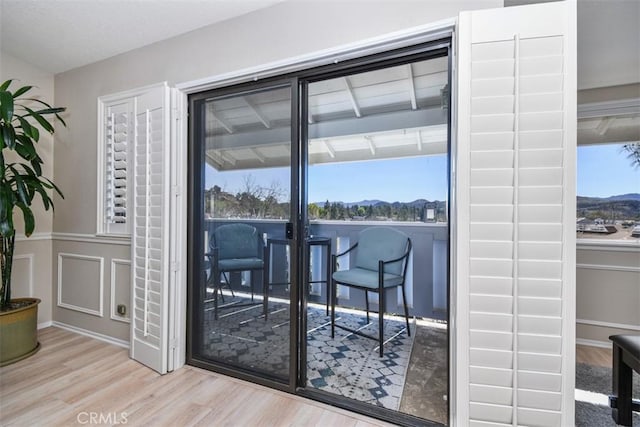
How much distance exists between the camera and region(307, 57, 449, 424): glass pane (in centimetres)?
182

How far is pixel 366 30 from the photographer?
1.59 m

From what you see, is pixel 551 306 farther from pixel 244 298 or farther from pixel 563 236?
pixel 244 298

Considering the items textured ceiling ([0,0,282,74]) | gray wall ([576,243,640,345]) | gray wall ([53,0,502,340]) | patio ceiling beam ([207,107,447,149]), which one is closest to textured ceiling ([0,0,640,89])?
textured ceiling ([0,0,282,74])

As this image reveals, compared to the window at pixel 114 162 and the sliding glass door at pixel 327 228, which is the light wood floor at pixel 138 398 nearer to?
the sliding glass door at pixel 327 228

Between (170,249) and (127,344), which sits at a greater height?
(170,249)

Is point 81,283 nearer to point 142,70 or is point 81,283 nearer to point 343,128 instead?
point 142,70

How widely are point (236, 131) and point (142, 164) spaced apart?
782mm

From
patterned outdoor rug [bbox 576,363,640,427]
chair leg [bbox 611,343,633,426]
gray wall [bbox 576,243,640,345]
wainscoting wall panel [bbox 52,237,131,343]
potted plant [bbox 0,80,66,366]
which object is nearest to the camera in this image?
chair leg [bbox 611,343,633,426]

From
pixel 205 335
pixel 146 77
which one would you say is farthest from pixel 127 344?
pixel 146 77

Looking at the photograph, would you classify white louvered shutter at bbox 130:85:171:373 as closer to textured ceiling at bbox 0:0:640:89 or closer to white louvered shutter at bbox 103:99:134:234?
white louvered shutter at bbox 103:99:134:234

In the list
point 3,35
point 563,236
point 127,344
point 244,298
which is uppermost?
point 3,35

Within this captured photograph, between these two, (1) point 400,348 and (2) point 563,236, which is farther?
(1) point 400,348
